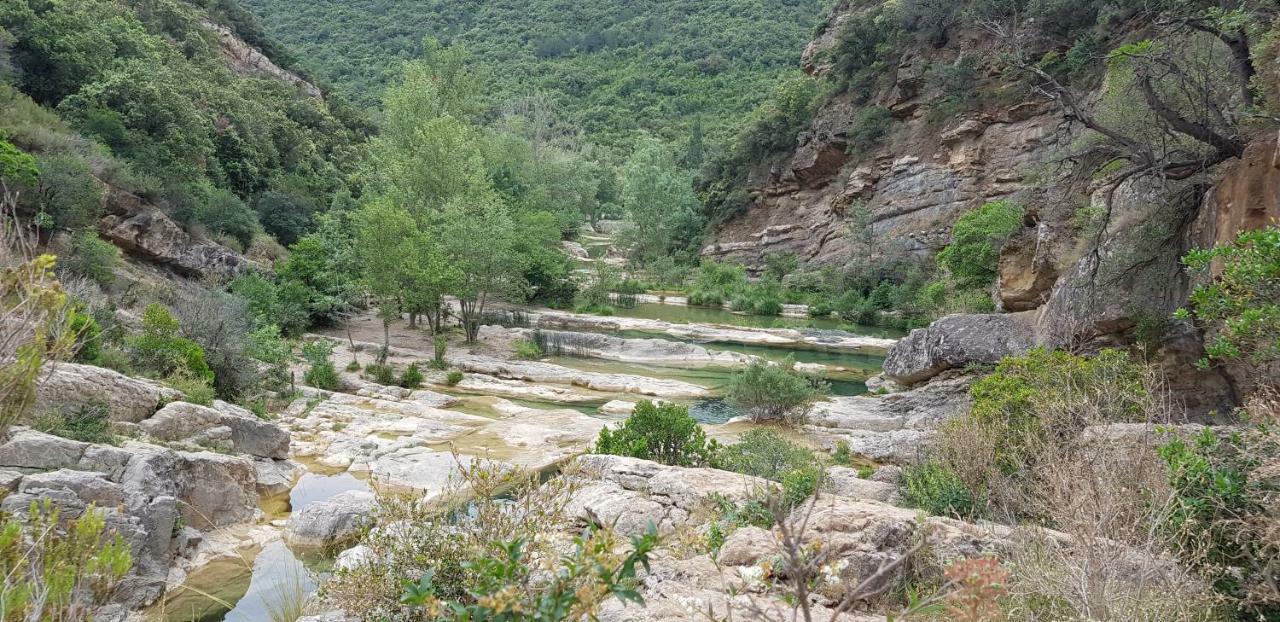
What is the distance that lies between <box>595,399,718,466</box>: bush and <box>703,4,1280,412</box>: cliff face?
6867mm

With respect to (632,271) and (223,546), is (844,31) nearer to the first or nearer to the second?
(632,271)

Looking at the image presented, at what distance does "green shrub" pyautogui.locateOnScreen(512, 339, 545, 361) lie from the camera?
22.1m

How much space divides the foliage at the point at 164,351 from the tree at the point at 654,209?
127 ft

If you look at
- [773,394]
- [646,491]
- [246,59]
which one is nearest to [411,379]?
[773,394]

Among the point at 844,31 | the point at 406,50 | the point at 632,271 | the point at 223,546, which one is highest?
the point at 406,50

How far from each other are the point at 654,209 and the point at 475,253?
28665 mm

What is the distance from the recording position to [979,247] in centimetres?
2211

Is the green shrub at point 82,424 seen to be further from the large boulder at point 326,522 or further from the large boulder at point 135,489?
the large boulder at point 326,522

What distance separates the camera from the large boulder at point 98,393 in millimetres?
7801

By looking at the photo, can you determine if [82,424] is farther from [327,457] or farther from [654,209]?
[654,209]

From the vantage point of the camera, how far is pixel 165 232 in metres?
21.2

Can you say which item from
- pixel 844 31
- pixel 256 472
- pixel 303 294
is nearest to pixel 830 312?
pixel 844 31

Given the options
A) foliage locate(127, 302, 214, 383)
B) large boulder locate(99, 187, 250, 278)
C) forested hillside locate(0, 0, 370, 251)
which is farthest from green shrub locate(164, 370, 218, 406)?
large boulder locate(99, 187, 250, 278)

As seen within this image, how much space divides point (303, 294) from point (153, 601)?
1818cm
